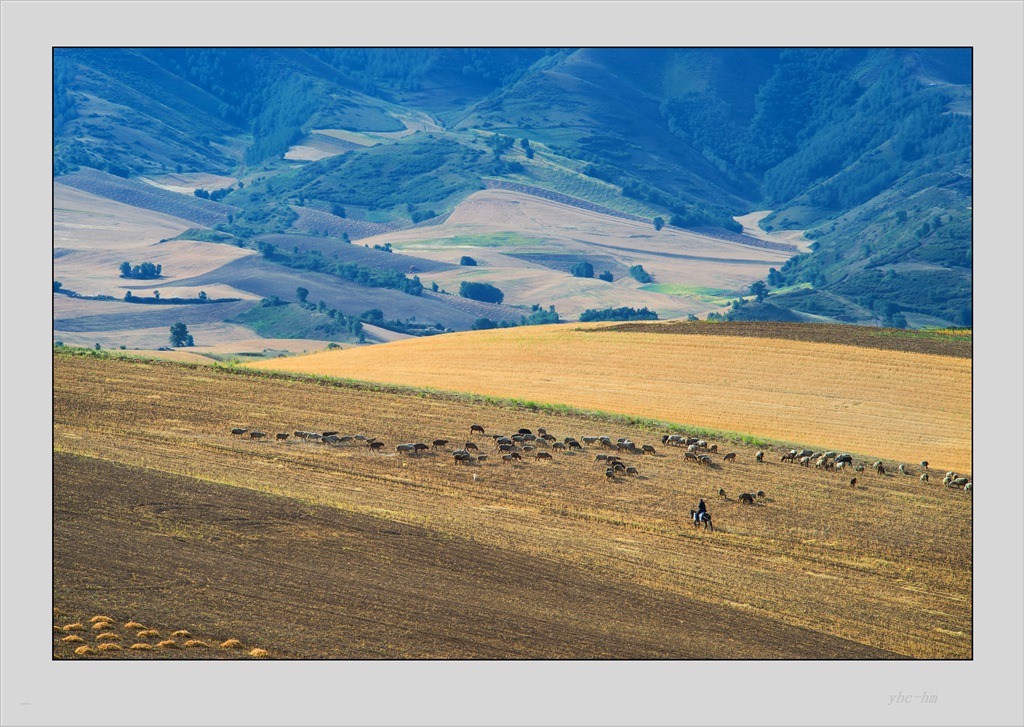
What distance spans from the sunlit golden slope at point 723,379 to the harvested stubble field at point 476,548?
675 cm

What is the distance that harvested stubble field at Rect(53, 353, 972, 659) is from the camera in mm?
23469

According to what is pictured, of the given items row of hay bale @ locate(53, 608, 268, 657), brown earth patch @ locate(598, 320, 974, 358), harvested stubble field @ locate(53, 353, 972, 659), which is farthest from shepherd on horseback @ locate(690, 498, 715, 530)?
brown earth patch @ locate(598, 320, 974, 358)

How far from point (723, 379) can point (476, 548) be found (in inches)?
1209

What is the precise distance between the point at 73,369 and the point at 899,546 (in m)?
35.2

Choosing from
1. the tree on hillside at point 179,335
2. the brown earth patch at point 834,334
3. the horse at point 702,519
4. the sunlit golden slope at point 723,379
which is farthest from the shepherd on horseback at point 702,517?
the tree on hillside at point 179,335

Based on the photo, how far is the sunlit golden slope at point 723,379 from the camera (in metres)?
47.9

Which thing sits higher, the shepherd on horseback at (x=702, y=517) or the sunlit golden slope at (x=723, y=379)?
the sunlit golden slope at (x=723, y=379)

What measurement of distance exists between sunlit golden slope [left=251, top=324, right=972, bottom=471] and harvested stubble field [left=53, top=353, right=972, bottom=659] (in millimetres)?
6745

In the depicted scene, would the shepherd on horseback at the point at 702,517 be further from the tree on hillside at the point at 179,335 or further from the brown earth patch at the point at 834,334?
the tree on hillside at the point at 179,335

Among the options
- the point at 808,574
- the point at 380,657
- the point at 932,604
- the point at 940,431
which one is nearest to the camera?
the point at 380,657

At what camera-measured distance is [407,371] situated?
59.8 metres

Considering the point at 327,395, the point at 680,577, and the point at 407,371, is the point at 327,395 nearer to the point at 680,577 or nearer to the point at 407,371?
the point at 407,371

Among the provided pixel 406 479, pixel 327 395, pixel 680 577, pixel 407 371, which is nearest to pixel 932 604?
pixel 680 577

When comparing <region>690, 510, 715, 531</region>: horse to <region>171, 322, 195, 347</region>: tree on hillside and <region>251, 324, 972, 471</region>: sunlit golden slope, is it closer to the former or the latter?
<region>251, 324, 972, 471</region>: sunlit golden slope
